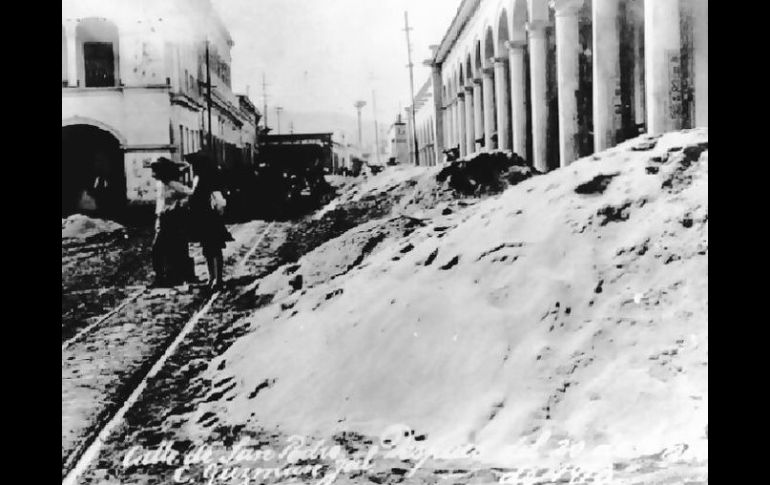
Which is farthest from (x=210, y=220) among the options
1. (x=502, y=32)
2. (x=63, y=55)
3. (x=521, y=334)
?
(x=502, y=32)

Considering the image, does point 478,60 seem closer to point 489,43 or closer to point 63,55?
point 489,43

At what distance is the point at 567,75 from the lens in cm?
702

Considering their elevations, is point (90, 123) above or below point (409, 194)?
above

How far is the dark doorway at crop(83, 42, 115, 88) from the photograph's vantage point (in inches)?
148

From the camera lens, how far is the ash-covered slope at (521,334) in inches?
131

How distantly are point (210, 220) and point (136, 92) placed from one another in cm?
86

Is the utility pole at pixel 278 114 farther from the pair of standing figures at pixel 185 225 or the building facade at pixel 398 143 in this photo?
the building facade at pixel 398 143

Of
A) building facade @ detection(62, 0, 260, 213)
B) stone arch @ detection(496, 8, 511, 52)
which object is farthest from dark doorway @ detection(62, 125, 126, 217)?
stone arch @ detection(496, 8, 511, 52)

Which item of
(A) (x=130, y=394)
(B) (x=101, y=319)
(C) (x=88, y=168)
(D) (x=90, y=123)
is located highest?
(D) (x=90, y=123)

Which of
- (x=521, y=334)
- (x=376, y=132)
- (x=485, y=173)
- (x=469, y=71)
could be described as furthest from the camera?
(x=469, y=71)

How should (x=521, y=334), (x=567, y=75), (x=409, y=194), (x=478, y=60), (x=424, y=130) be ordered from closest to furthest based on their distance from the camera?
(x=521, y=334), (x=409, y=194), (x=424, y=130), (x=567, y=75), (x=478, y=60)

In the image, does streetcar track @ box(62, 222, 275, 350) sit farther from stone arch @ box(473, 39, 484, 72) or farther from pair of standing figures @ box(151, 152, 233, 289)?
stone arch @ box(473, 39, 484, 72)
